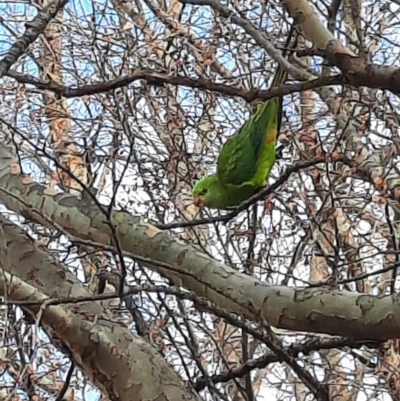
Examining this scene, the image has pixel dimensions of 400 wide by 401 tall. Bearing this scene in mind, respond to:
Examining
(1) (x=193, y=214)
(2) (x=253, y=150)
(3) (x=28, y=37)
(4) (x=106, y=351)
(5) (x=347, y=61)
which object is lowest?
(4) (x=106, y=351)

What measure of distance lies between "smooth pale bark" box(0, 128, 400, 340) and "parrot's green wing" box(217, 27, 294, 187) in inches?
21.8

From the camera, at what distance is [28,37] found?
171 centimetres

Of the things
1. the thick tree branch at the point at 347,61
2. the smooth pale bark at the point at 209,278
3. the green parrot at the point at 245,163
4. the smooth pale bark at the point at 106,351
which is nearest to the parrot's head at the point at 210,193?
the green parrot at the point at 245,163

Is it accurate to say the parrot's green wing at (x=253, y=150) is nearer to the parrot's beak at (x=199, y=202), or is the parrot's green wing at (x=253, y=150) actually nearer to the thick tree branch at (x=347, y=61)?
the parrot's beak at (x=199, y=202)

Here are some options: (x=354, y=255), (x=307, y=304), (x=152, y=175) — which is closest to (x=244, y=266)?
(x=354, y=255)

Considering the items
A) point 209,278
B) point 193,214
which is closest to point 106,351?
point 209,278

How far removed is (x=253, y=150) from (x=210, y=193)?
25cm

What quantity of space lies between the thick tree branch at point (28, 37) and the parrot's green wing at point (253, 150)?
60cm

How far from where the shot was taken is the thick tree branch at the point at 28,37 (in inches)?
60.9

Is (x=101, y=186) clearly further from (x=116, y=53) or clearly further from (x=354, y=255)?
(x=354, y=255)

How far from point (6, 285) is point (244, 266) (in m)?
1.33

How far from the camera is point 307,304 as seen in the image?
114 cm

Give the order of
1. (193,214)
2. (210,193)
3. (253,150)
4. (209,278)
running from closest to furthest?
(209,278), (253,150), (210,193), (193,214)

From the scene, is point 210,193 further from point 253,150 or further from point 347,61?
point 347,61
